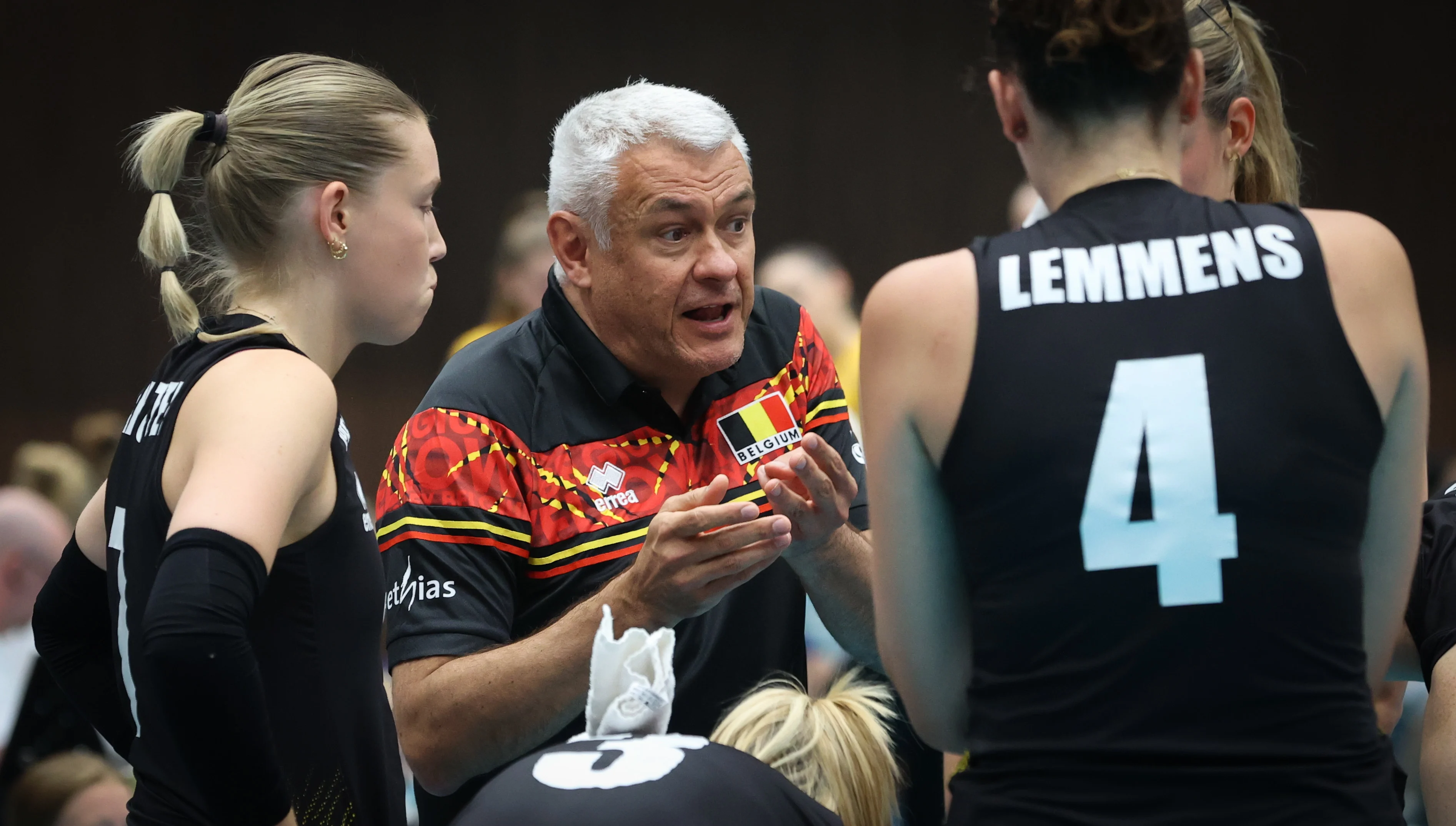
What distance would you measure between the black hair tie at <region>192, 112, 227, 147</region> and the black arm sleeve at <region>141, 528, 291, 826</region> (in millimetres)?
598

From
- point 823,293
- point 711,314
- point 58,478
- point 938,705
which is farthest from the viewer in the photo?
point 823,293

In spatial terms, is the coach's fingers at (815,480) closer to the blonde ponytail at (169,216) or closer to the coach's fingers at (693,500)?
the coach's fingers at (693,500)

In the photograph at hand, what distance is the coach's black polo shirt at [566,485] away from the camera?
188cm

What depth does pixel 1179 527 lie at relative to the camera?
1167 mm

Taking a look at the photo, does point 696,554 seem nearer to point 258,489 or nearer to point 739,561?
point 739,561

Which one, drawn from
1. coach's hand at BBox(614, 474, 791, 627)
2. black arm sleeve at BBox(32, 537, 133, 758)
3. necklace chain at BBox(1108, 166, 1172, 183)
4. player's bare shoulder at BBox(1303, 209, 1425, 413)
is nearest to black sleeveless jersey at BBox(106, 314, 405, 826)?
black arm sleeve at BBox(32, 537, 133, 758)

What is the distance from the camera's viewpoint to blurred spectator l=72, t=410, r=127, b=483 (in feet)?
15.5

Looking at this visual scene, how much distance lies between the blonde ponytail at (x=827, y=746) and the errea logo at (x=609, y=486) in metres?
0.42

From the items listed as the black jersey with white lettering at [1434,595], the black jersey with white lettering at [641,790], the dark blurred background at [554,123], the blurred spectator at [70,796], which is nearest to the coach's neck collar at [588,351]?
the black jersey with white lettering at [641,790]

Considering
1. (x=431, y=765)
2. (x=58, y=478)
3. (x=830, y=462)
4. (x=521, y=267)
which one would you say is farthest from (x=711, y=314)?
(x=58, y=478)

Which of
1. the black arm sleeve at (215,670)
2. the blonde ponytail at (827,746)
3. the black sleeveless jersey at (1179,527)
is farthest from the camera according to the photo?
the blonde ponytail at (827,746)

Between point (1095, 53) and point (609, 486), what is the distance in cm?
101

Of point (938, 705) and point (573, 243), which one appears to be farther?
point (573, 243)

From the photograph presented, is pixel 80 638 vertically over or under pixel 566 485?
under
